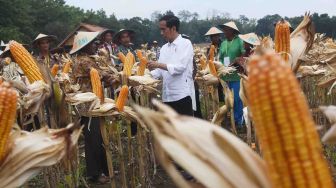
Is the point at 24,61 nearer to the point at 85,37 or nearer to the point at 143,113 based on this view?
the point at 85,37

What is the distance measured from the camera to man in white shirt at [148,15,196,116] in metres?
5.84

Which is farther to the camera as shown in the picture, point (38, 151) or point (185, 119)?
point (38, 151)

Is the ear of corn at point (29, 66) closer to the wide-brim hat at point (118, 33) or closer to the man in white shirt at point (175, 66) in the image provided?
the man in white shirt at point (175, 66)

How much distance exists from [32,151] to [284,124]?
4.33 ft

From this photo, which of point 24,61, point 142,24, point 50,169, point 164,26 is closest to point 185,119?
point 24,61

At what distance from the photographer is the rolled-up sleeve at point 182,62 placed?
5.75m

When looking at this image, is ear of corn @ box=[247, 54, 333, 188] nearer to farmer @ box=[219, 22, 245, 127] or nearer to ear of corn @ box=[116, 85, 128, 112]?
ear of corn @ box=[116, 85, 128, 112]

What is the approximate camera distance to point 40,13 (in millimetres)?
62469

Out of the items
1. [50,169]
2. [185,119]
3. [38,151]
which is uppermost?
[185,119]

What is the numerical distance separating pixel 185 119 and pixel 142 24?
62.2m

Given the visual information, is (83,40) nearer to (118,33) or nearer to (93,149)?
(93,149)

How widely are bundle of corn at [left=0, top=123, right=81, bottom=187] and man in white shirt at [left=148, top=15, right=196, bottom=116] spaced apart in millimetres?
3574

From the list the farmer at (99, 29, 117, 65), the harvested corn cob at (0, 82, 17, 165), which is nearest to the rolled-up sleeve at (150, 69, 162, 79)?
the farmer at (99, 29, 117, 65)

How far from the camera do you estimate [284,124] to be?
4.02 feet
